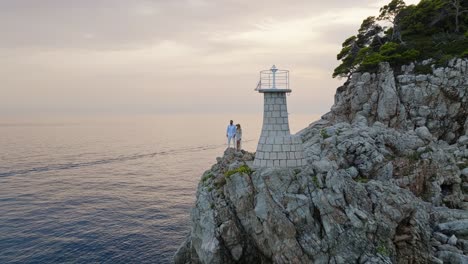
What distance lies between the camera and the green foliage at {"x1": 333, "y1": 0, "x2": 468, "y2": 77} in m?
48.0

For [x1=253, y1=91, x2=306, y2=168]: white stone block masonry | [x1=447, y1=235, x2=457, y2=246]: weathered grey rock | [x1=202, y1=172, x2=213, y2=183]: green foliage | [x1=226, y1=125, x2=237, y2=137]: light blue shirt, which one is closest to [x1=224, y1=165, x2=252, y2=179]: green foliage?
[x1=253, y1=91, x2=306, y2=168]: white stone block masonry

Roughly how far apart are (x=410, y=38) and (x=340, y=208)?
46.1 m

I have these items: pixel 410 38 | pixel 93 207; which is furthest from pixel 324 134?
pixel 410 38

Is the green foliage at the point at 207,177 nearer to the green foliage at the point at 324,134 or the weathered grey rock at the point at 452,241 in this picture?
the green foliage at the point at 324,134

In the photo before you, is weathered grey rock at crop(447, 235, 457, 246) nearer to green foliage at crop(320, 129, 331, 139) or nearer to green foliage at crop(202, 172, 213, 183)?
green foliage at crop(320, 129, 331, 139)

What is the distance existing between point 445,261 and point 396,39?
43.7m

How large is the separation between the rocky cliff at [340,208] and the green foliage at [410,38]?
2111 centimetres

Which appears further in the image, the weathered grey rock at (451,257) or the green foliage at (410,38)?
the green foliage at (410,38)

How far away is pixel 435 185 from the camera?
97.6 ft

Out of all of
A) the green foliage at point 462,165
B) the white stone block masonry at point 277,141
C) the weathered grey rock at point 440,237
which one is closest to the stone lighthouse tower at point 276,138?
the white stone block masonry at point 277,141

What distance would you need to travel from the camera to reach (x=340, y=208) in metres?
20.9

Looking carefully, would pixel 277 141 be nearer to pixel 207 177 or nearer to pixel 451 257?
pixel 207 177

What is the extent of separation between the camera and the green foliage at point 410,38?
158 ft

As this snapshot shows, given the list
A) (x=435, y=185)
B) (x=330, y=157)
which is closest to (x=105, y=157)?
(x=330, y=157)
